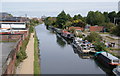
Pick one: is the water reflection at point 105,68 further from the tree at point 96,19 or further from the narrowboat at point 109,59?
the tree at point 96,19

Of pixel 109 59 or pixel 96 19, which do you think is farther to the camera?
pixel 96 19

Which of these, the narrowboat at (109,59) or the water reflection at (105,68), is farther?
the narrowboat at (109,59)

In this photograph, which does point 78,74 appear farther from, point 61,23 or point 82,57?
point 61,23

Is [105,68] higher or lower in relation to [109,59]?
lower

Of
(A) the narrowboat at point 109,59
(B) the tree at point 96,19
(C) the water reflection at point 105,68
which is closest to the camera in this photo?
(C) the water reflection at point 105,68

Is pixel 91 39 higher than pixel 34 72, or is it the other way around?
pixel 91 39

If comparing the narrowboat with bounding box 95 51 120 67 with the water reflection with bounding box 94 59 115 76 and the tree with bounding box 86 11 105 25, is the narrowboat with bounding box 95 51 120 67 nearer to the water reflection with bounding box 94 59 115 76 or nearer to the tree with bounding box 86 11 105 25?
the water reflection with bounding box 94 59 115 76

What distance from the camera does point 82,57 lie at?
17.4m

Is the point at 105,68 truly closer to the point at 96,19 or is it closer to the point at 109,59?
the point at 109,59

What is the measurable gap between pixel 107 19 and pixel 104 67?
38493 millimetres

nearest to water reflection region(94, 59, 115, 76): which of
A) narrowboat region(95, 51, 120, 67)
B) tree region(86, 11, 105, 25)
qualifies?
narrowboat region(95, 51, 120, 67)

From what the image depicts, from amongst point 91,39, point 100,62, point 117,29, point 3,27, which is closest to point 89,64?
point 100,62

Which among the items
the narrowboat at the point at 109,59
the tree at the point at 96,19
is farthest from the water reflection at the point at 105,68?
the tree at the point at 96,19

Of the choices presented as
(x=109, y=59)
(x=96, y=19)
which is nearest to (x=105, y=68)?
(x=109, y=59)
